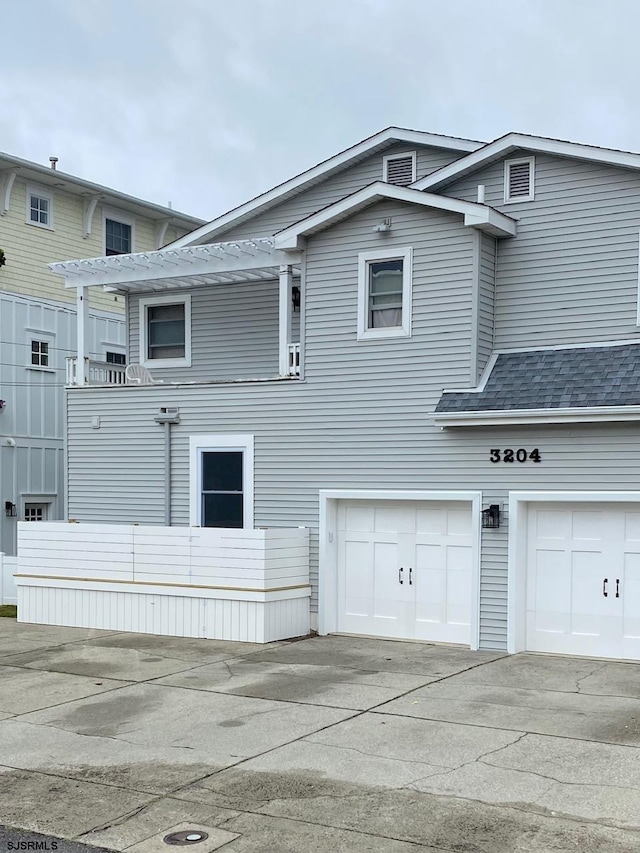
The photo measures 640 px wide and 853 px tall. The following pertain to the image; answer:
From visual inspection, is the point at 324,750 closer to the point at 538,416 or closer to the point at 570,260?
the point at 538,416

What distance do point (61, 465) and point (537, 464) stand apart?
14.9 meters

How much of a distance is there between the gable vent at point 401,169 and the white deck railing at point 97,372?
6008mm

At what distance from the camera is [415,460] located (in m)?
14.2

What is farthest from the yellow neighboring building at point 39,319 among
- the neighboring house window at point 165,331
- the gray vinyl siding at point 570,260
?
the gray vinyl siding at point 570,260

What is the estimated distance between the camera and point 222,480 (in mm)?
16062

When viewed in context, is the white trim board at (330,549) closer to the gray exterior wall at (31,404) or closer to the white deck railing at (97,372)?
the white deck railing at (97,372)

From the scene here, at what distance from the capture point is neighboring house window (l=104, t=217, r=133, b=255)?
85.4ft

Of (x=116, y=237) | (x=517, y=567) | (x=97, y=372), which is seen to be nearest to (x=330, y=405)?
(x=517, y=567)

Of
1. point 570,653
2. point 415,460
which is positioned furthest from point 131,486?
point 570,653

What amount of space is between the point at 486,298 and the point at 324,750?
25.8ft

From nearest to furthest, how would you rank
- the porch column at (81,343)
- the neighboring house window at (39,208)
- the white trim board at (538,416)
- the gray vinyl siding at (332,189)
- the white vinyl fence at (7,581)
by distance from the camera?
the white trim board at (538,416) → the gray vinyl siding at (332,189) → the porch column at (81,343) → the white vinyl fence at (7,581) → the neighboring house window at (39,208)

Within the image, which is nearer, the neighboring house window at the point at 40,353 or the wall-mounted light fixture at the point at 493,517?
the wall-mounted light fixture at the point at 493,517

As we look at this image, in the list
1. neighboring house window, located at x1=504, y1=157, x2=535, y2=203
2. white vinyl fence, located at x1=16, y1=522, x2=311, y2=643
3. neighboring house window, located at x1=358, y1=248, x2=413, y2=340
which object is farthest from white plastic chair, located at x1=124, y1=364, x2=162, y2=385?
neighboring house window, located at x1=504, y1=157, x2=535, y2=203

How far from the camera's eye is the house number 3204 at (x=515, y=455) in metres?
13.2
